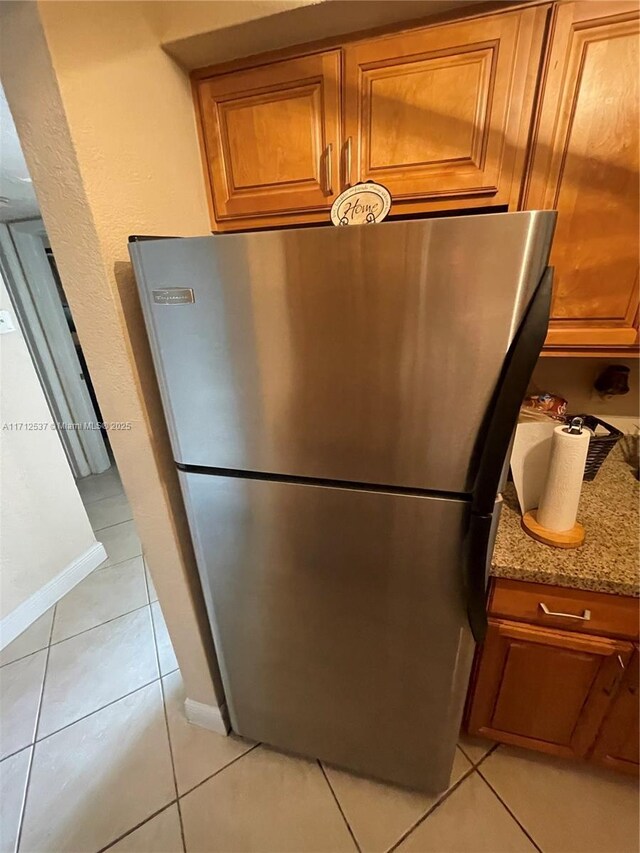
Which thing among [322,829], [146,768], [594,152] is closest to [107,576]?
[146,768]

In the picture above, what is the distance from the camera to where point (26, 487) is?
1.84 metres

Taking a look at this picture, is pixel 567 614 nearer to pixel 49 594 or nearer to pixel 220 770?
pixel 220 770

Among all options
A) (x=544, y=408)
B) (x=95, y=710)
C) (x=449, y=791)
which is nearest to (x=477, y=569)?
(x=544, y=408)

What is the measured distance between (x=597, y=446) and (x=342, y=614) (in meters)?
0.91

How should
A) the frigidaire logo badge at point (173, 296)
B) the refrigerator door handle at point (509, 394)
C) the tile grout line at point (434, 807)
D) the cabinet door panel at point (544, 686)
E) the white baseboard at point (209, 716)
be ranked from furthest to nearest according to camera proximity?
the white baseboard at point (209, 716) < the tile grout line at point (434, 807) < the cabinet door panel at point (544, 686) < the frigidaire logo badge at point (173, 296) < the refrigerator door handle at point (509, 394)

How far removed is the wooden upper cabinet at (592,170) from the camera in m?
0.80

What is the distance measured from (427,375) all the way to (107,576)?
2319 millimetres

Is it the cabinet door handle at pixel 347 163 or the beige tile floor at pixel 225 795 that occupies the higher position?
the cabinet door handle at pixel 347 163

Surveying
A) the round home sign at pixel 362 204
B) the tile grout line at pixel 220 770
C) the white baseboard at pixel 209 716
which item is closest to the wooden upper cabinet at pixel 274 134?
the round home sign at pixel 362 204

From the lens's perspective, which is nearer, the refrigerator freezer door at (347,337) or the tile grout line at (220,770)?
the refrigerator freezer door at (347,337)

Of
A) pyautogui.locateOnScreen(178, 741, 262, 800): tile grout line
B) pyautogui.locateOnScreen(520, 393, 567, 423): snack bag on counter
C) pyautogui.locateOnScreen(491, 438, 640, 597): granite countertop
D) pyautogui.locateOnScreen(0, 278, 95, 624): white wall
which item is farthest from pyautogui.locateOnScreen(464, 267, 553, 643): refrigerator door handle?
pyautogui.locateOnScreen(0, 278, 95, 624): white wall

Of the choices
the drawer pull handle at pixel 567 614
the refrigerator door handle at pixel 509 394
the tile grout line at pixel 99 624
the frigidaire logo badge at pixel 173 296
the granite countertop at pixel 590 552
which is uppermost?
the frigidaire logo badge at pixel 173 296

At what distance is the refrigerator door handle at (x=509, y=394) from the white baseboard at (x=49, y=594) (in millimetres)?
2254

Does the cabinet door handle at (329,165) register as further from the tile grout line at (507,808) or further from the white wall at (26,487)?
the tile grout line at (507,808)
